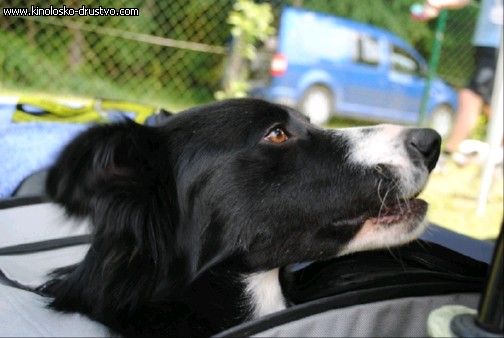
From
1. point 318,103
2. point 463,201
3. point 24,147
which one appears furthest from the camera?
point 318,103

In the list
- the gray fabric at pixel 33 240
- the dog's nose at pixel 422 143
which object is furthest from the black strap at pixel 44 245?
the dog's nose at pixel 422 143

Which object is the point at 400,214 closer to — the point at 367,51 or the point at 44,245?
the point at 44,245

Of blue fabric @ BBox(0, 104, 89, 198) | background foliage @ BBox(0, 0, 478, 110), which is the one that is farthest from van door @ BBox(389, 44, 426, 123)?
blue fabric @ BBox(0, 104, 89, 198)

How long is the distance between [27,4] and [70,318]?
5582 millimetres

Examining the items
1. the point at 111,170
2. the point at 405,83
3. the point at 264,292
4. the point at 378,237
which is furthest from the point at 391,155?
the point at 405,83

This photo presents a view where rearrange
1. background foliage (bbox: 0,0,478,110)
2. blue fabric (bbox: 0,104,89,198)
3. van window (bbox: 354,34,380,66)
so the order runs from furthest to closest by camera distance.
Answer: van window (bbox: 354,34,380,66) < background foliage (bbox: 0,0,478,110) < blue fabric (bbox: 0,104,89,198)

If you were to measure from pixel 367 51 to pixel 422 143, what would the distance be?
7.44m

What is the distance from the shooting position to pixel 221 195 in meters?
1.33

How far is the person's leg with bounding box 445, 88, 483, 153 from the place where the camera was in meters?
4.99

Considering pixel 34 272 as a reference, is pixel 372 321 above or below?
above

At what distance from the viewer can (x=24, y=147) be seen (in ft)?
6.48

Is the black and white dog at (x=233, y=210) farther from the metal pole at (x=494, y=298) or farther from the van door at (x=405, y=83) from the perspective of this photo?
the van door at (x=405, y=83)

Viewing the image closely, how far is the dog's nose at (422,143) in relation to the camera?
4.41 ft

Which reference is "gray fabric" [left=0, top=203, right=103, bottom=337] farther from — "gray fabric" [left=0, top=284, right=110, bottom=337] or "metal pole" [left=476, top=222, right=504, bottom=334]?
"metal pole" [left=476, top=222, right=504, bottom=334]
